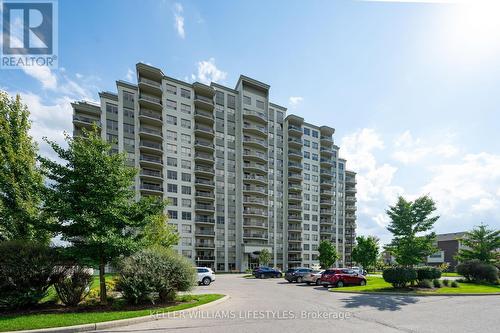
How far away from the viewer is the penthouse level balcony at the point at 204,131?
58.6m

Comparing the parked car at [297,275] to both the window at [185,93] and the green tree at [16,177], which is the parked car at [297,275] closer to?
the green tree at [16,177]

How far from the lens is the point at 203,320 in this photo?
10.1m

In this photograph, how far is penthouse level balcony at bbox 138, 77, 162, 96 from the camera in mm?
53922

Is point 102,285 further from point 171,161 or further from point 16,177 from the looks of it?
point 171,161

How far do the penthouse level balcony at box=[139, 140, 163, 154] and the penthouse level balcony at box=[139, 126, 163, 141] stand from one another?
43.9 inches

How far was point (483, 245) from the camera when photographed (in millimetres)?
30188

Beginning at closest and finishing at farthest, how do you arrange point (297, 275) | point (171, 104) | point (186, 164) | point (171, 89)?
point (297, 275)
point (186, 164)
point (171, 104)
point (171, 89)

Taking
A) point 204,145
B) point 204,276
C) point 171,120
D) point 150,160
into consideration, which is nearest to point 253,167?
point 204,145

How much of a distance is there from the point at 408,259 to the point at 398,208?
4.06 metres

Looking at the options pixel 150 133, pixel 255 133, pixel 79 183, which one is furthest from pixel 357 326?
pixel 255 133

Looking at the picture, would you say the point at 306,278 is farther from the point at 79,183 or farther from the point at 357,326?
the point at 79,183

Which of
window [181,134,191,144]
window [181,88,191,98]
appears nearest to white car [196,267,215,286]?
window [181,134,191,144]

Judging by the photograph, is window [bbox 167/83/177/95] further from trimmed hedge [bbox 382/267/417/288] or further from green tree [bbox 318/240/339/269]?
trimmed hedge [bbox 382/267/417/288]

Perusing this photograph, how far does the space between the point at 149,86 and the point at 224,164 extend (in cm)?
2208
